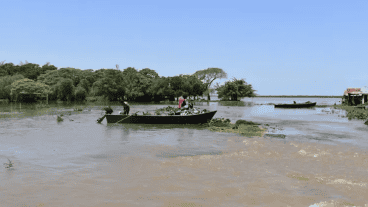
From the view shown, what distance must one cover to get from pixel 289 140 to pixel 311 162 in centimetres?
510

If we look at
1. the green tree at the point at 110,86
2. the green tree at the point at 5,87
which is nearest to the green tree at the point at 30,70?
the green tree at the point at 5,87

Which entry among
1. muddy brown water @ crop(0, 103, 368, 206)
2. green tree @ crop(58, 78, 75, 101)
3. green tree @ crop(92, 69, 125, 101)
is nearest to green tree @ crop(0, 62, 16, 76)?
green tree @ crop(58, 78, 75, 101)

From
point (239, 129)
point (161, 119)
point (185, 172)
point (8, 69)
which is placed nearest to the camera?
point (185, 172)

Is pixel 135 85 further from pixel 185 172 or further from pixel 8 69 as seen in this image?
pixel 185 172

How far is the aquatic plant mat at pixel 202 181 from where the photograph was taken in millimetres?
6625

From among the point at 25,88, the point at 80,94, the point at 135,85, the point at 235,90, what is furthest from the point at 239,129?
the point at 80,94

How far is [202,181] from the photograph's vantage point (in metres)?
8.04

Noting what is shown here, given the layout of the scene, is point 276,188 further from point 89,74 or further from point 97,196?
point 89,74

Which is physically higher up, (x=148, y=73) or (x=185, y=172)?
(x=148, y=73)

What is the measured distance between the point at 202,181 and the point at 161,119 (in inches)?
531

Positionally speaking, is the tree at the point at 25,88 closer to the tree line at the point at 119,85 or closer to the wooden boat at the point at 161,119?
the tree line at the point at 119,85

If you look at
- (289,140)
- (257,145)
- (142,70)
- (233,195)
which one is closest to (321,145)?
(289,140)

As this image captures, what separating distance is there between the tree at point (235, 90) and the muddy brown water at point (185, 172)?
6244 cm

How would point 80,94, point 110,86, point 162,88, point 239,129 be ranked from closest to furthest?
point 239,129 < point 110,86 < point 80,94 < point 162,88
